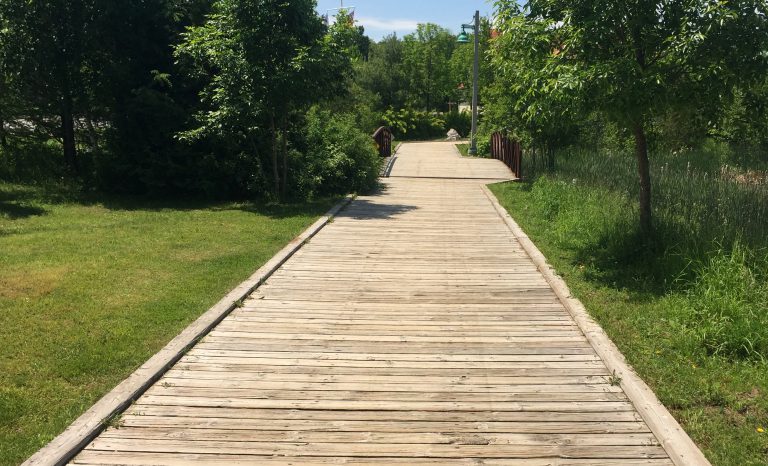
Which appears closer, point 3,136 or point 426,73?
point 3,136

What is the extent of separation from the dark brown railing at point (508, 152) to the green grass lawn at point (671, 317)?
8.58 meters

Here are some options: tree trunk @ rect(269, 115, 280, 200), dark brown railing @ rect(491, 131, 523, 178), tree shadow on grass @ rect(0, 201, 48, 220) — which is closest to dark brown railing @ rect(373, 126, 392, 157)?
dark brown railing @ rect(491, 131, 523, 178)

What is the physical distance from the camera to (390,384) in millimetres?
4539

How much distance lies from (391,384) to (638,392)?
170 centimetres

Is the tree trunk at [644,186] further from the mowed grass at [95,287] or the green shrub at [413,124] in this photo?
the green shrub at [413,124]

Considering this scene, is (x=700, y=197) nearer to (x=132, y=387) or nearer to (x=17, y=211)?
(x=132, y=387)

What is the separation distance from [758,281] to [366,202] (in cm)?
930

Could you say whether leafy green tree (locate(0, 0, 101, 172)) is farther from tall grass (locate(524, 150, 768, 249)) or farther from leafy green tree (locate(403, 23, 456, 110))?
leafy green tree (locate(403, 23, 456, 110))

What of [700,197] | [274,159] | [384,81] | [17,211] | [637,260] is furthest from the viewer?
[384,81]

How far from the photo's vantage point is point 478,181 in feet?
60.6

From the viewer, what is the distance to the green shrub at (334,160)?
595 inches

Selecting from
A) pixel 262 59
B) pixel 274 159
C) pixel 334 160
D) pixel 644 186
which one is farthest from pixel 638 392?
pixel 334 160

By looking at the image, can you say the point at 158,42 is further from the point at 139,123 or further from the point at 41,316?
the point at 41,316

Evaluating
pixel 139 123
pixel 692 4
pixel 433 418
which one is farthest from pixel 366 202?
pixel 433 418
